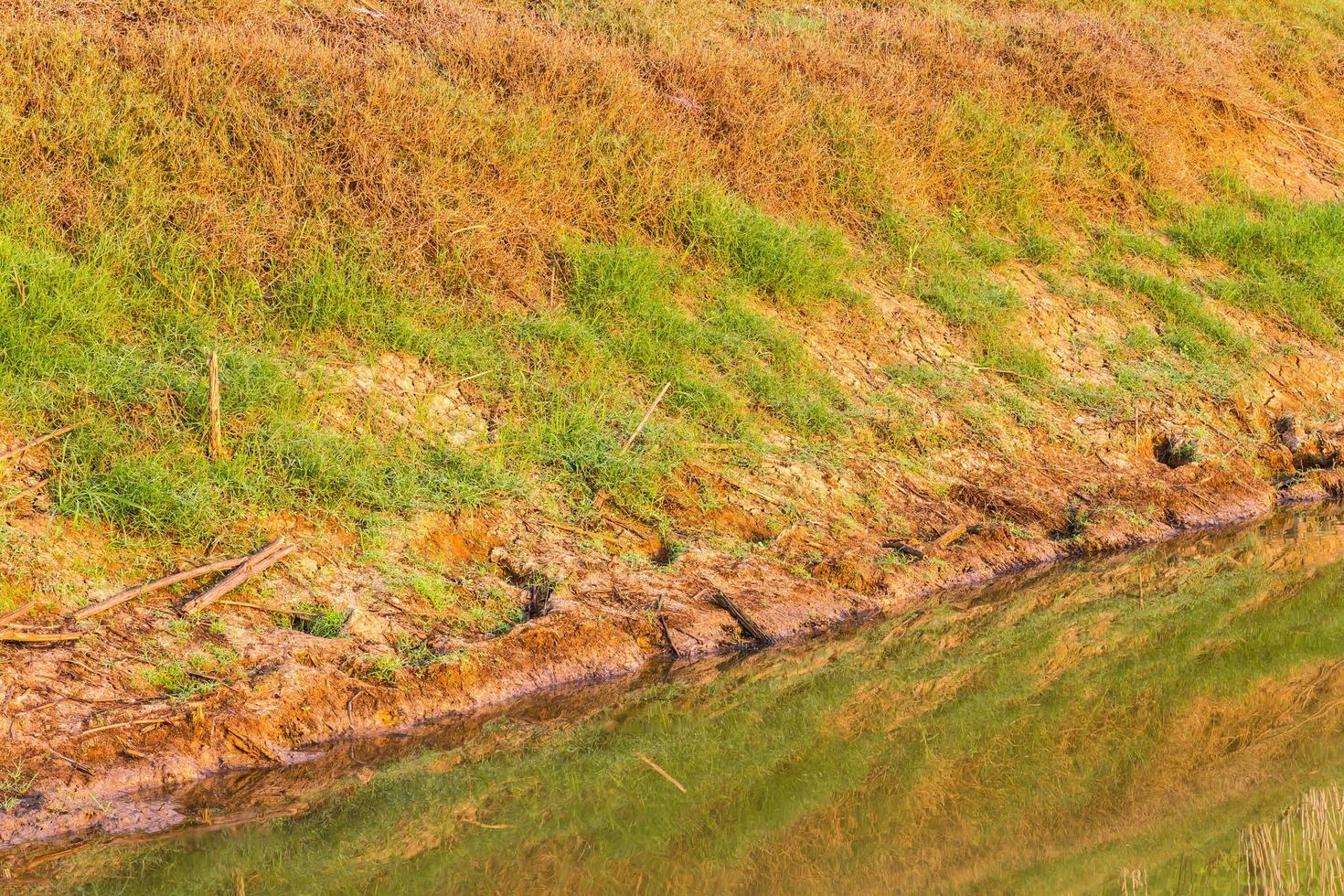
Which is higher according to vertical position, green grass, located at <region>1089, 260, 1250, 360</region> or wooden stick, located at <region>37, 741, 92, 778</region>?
green grass, located at <region>1089, 260, 1250, 360</region>

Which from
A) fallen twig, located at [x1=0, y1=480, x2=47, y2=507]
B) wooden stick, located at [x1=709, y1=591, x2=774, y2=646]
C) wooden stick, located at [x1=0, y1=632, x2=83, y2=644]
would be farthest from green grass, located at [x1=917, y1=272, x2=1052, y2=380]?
wooden stick, located at [x1=0, y1=632, x2=83, y2=644]

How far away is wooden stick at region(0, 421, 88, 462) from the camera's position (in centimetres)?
541

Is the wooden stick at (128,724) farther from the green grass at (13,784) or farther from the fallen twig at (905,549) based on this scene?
the fallen twig at (905,549)

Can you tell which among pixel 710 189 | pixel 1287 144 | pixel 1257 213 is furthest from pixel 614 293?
pixel 1287 144

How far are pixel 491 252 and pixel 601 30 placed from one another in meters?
3.72

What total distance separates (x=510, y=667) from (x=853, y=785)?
1.49 metres

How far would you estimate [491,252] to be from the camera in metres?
7.78

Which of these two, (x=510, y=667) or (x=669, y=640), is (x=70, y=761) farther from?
(x=669, y=640)

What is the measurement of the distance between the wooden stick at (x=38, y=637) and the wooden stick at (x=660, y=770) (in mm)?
2108

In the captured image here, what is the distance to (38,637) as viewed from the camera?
4746 millimetres

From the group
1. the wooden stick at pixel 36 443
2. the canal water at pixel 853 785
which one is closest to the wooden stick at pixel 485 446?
the canal water at pixel 853 785

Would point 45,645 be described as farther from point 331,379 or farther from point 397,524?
point 331,379

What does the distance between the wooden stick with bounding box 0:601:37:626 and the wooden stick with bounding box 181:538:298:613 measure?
0.55 metres

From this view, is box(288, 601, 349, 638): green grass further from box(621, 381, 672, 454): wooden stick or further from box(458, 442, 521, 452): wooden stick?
box(621, 381, 672, 454): wooden stick
